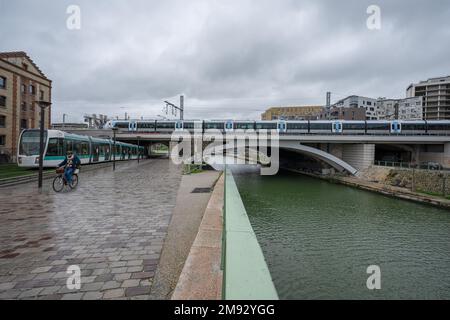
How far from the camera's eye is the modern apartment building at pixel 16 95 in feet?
80.2

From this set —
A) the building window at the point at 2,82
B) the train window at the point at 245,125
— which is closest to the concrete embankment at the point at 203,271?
the train window at the point at 245,125

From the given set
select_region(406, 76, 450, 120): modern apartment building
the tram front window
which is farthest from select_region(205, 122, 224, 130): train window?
select_region(406, 76, 450, 120): modern apartment building

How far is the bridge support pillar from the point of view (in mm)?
27767

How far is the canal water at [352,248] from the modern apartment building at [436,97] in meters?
79.7

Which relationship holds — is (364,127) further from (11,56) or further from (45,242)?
(11,56)

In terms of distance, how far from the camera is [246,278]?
165 centimetres

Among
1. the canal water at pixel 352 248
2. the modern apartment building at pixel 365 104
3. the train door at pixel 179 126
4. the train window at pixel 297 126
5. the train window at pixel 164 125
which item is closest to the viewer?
the canal water at pixel 352 248

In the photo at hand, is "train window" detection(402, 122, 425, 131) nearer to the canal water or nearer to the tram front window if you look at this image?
the canal water

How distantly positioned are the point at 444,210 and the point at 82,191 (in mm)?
19808

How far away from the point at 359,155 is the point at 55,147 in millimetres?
30563

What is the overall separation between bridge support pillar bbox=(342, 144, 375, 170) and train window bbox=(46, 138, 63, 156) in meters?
30.0

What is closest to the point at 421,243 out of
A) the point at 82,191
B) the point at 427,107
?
the point at 82,191

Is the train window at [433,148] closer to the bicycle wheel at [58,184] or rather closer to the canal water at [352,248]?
the canal water at [352,248]

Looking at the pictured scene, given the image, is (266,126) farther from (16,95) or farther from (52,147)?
(16,95)
